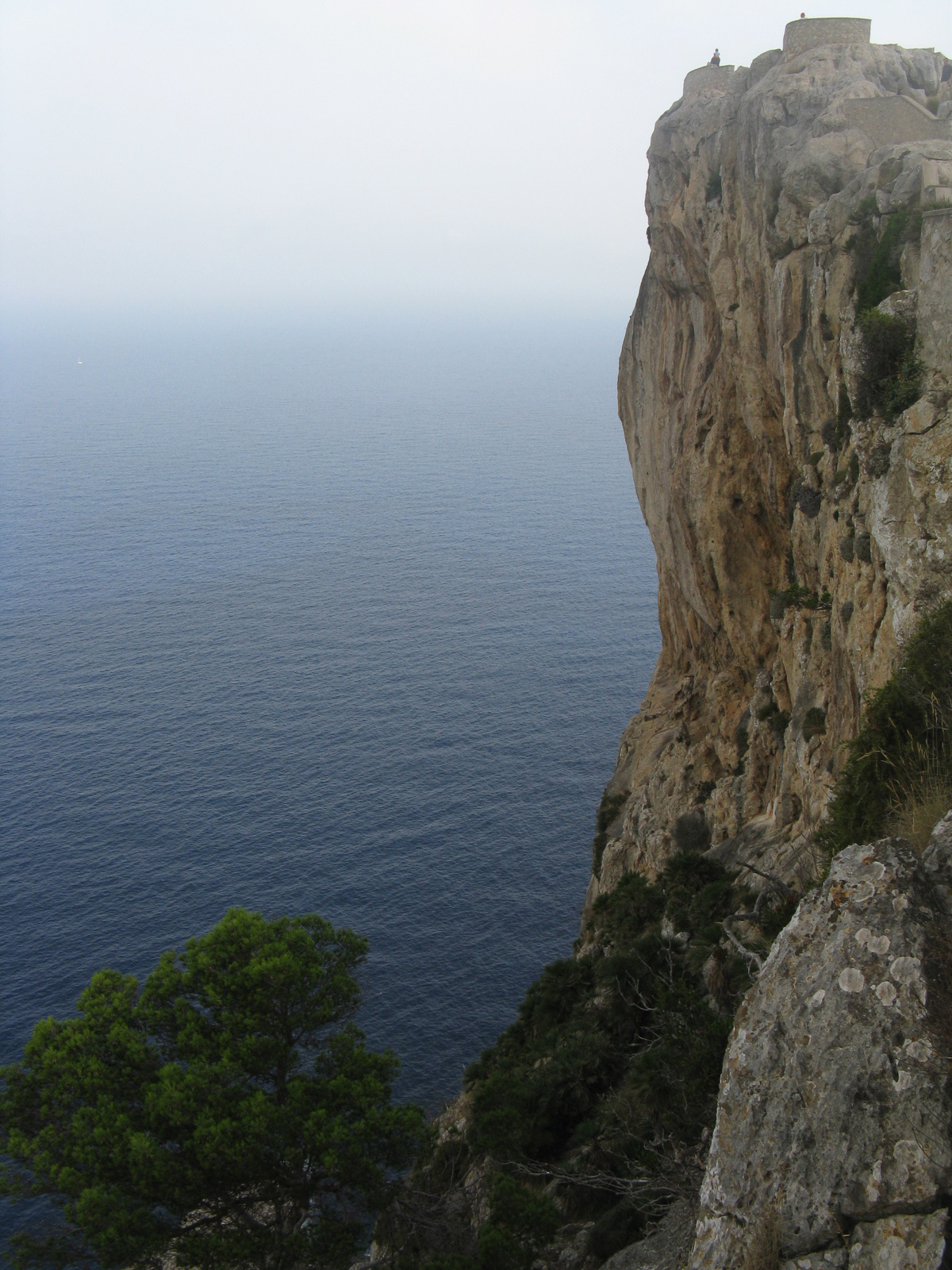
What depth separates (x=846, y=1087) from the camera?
388 inches

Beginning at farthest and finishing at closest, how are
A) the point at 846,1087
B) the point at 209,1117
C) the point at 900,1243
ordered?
the point at 209,1117 < the point at 846,1087 < the point at 900,1243

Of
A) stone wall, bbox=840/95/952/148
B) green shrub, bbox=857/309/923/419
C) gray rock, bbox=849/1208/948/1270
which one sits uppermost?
stone wall, bbox=840/95/952/148

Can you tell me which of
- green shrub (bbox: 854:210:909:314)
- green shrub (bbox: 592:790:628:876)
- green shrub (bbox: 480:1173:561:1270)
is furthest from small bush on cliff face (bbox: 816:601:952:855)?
green shrub (bbox: 592:790:628:876)

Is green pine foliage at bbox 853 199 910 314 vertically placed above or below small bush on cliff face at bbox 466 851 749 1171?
above

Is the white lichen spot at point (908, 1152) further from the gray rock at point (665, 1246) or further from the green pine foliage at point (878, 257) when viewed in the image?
the green pine foliage at point (878, 257)

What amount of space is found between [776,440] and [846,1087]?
26.4 meters

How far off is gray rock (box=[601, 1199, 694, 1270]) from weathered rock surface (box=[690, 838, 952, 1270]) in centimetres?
437

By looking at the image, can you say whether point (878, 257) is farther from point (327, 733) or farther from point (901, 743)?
point (327, 733)

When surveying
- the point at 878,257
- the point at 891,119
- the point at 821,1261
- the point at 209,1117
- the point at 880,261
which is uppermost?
the point at 891,119

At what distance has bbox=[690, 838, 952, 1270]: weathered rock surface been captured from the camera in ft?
30.6

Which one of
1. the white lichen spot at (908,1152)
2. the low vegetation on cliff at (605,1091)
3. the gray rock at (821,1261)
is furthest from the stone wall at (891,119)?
the gray rock at (821,1261)

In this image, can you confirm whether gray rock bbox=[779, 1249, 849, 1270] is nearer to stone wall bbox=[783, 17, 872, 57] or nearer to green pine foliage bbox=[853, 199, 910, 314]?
green pine foliage bbox=[853, 199, 910, 314]

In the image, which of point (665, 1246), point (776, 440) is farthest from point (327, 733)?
point (665, 1246)

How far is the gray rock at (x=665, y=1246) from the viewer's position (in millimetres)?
14302
